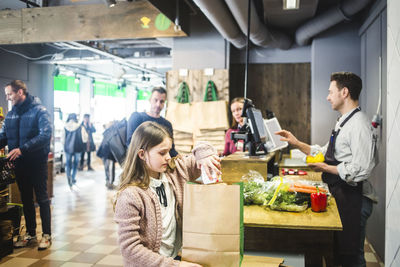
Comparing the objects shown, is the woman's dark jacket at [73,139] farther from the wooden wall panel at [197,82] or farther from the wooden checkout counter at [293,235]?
the wooden checkout counter at [293,235]

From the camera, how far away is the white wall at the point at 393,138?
176 centimetres

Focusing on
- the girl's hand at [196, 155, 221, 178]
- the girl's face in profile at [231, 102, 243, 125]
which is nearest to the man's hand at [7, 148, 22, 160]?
the girl's face in profile at [231, 102, 243, 125]

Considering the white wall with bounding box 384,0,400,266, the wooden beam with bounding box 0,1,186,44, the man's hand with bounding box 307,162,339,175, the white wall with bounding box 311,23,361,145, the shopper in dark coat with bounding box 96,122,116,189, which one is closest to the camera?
the white wall with bounding box 384,0,400,266

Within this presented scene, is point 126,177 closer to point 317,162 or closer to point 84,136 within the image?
point 317,162

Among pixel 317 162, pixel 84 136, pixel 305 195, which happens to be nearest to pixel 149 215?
pixel 305 195

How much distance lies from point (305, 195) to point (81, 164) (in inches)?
348

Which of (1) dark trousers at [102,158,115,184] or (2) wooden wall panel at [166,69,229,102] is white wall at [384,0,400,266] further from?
(1) dark trousers at [102,158,115,184]

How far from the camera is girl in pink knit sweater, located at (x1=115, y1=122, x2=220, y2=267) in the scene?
133 cm

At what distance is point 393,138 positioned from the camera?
186cm

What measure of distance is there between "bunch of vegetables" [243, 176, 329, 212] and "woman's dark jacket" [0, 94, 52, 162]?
2.47 metres

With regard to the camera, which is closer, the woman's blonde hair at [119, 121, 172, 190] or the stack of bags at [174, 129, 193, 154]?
the woman's blonde hair at [119, 121, 172, 190]

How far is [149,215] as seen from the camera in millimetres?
1408

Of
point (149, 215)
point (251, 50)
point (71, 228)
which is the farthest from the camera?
point (251, 50)

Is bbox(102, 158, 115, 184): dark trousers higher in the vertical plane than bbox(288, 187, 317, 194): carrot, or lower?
lower
